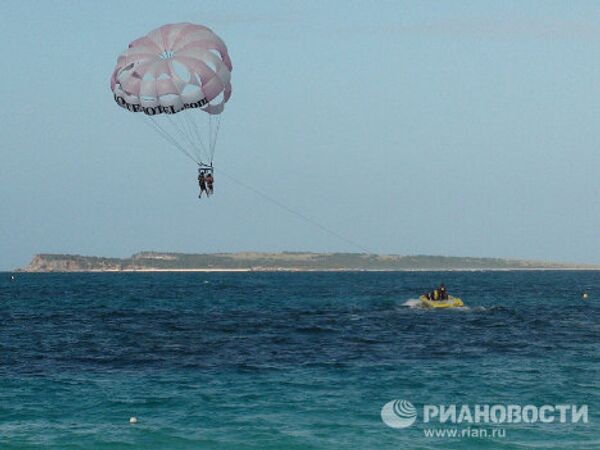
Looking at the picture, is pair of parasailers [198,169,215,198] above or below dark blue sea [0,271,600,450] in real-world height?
above

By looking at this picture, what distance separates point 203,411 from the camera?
3362cm

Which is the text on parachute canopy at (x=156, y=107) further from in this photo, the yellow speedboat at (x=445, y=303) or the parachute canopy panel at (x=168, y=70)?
the yellow speedboat at (x=445, y=303)

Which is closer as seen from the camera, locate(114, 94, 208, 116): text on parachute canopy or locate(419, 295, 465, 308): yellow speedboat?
locate(114, 94, 208, 116): text on parachute canopy

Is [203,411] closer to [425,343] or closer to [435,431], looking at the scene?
[435,431]

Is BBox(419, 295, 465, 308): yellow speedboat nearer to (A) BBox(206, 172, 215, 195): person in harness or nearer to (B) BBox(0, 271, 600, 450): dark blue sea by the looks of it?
(B) BBox(0, 271, 600, 450): dark blue sea

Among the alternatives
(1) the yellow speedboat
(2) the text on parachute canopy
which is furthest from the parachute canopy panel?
(1) the yellow speedboat

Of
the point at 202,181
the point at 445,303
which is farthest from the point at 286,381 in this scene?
the point at 445,303

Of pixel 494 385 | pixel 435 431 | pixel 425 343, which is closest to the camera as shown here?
pixel 435 431

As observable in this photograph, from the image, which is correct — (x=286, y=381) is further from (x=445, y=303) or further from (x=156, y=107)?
(x=445, y=303)

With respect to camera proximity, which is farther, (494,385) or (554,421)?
(494,385)

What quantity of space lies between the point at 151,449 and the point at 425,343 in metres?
29.2

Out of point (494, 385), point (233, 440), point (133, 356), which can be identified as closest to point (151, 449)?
point (233, 440)

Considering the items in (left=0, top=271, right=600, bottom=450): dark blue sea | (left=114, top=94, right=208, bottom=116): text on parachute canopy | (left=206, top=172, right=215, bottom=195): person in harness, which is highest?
(left=114, top=94, right=208, bottom=116): text on parachute canopy

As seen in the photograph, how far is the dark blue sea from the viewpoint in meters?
30.0
